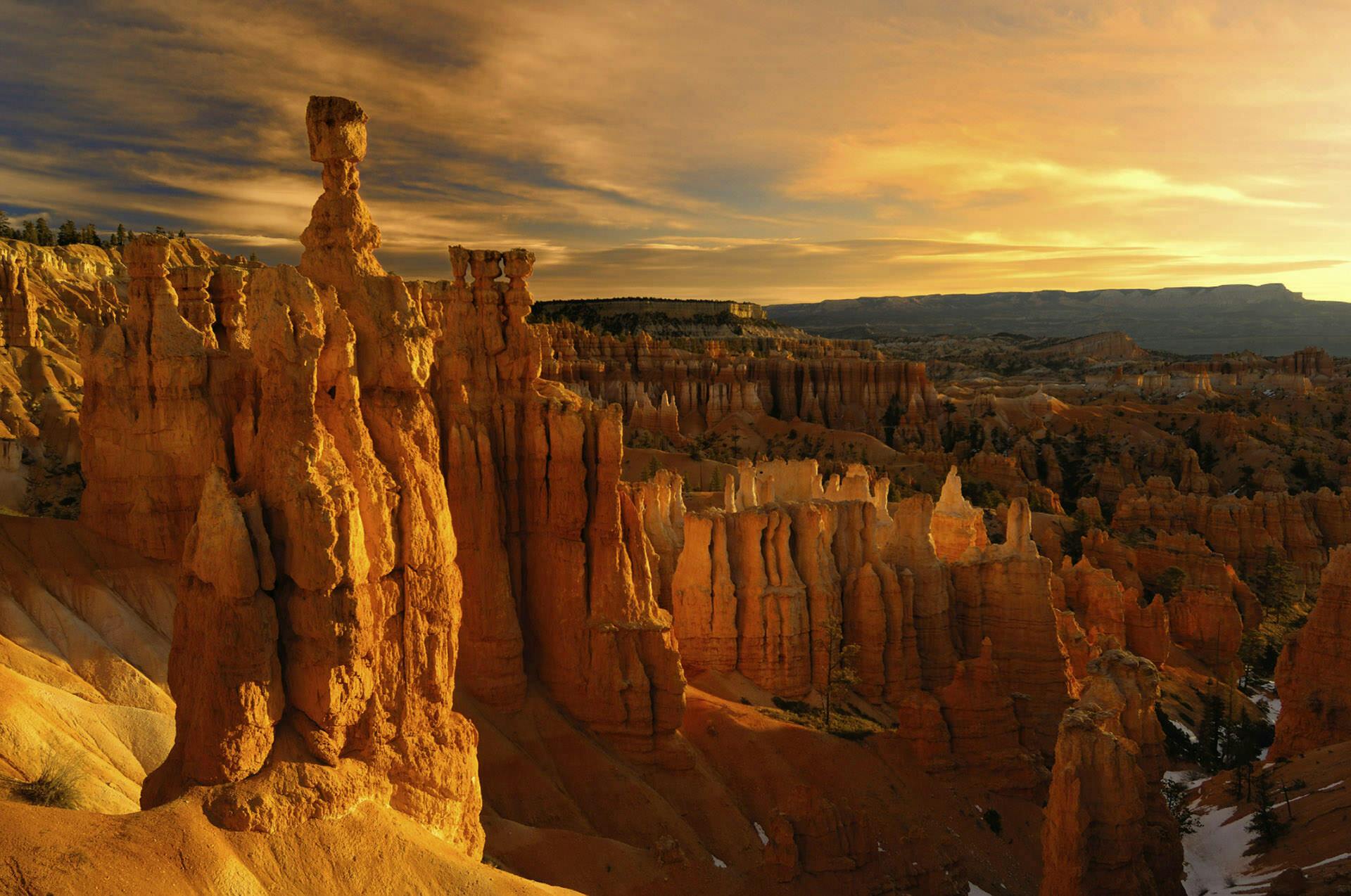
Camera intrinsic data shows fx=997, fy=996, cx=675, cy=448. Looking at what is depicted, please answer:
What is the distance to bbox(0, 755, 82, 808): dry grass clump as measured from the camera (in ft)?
37.9

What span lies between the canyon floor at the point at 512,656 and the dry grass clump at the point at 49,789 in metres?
0.09

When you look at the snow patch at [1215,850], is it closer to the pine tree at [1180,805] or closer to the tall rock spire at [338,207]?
the pine tree at [1180,805]

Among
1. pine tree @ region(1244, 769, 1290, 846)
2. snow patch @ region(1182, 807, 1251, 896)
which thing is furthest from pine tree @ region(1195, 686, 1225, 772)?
pine tree @ region(1244, 769, 1290, 846)

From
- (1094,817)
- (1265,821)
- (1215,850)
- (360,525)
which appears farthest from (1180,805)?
(360,525)

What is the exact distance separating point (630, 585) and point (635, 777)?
3.86 meters

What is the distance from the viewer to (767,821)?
68.4 ft

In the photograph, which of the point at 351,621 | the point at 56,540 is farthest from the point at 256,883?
the point at 56,540

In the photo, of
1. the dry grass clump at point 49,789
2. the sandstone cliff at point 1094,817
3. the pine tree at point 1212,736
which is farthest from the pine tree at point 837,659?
the dry grass clump at point 49,789

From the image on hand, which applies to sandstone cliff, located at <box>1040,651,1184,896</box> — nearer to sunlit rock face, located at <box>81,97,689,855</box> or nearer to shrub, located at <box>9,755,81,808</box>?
sunlit rock face, located at <box>81,97,689,855</box>

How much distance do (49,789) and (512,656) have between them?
9114mm

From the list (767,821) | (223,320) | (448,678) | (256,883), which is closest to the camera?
(256,883)

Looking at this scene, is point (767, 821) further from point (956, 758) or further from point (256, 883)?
point (256, 883)

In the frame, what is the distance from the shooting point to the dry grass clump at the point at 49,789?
37.9 feet

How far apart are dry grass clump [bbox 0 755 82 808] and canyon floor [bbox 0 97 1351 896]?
9 cm
